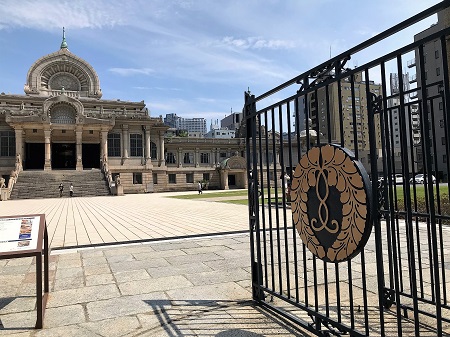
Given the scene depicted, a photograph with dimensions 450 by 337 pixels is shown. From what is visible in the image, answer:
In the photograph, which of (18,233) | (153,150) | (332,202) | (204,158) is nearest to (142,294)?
(18,233)

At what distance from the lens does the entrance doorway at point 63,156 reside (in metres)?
50.4

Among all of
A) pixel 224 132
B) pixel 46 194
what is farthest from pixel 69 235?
pixel 224 132

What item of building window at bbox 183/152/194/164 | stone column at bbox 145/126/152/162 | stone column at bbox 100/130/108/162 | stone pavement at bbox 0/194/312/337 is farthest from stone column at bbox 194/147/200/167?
stone pavement at bbox 0/194/312/337

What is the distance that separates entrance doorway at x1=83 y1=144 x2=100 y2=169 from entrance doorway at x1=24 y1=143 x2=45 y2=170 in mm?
5408

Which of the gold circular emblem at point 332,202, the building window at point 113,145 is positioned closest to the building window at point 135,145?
the building window at point 113,145

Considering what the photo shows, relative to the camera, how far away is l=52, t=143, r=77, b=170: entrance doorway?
165 feet

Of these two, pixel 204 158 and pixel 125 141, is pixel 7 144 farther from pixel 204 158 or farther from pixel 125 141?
pixel 204 158

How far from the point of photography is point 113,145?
157ft

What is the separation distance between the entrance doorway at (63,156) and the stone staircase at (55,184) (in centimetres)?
961

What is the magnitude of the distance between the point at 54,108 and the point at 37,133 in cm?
419

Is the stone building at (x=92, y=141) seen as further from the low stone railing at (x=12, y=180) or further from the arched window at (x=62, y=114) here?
the low stone railing at (x=12, y=180)

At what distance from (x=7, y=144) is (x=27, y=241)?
4722 centimetres

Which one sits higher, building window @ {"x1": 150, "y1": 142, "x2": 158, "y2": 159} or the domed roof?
the domed roof

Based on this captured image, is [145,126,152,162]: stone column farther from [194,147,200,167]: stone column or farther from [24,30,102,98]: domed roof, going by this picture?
[24,30,102,98]: domed roof
